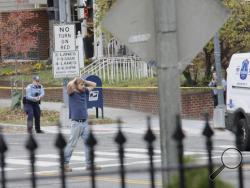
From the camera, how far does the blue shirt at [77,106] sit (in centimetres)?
1491

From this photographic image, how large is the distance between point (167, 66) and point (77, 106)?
9.33 m

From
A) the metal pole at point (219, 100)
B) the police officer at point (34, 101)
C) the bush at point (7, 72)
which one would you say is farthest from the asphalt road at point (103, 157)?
the bush at point (7, 72)

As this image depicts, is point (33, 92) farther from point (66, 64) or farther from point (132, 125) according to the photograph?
point (132, 125)

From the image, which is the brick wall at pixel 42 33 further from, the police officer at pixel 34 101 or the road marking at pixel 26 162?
the road marking at pixel 26 162

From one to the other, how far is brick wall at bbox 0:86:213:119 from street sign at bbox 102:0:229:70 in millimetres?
22037

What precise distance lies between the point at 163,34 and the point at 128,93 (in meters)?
24.6

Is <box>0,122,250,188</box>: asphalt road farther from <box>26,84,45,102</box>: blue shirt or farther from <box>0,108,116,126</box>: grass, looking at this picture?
<box>0,108,116,126</box>: grass

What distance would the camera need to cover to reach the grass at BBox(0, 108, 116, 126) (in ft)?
88.7

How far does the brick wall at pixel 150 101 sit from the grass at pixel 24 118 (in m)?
2.36

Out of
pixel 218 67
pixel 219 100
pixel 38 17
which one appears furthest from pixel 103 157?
pixel 38 17

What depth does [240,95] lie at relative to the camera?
60.1ft

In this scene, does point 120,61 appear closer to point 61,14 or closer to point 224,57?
point 224,57

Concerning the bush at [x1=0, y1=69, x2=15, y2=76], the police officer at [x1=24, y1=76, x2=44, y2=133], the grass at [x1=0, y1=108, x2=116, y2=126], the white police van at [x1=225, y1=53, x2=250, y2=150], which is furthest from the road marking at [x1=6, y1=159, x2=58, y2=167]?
the bush at [x1=0, y1=69, x2=15, y2=76]

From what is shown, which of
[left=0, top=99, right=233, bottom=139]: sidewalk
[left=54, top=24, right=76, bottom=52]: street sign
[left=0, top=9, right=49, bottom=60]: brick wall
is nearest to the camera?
[left=0, top=99, right=233, bottom=139]: sidewalk
